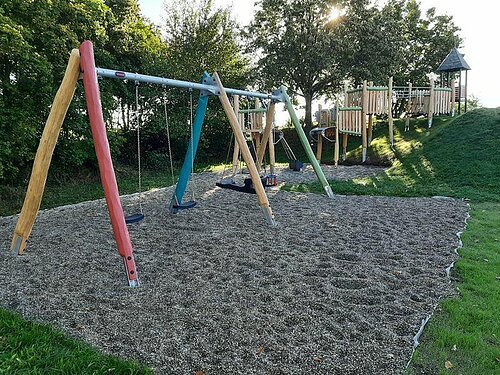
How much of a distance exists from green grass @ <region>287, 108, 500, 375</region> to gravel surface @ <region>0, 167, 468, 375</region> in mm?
182

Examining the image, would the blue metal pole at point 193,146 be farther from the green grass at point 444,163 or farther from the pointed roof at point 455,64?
the pointed roof at point 455,64

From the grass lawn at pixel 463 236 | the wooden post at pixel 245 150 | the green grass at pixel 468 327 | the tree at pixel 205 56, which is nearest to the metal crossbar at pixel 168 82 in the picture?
the wooden post at pixel 245 150

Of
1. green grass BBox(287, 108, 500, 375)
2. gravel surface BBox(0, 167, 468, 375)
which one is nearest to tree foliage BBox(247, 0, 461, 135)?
green grass BBox(287, 108, 500, 375)

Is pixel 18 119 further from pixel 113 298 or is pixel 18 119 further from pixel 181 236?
pixel 113 298

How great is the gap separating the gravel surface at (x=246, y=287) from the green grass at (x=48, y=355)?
0.39 ft

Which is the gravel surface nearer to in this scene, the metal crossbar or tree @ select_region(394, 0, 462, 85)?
the metal crossbar

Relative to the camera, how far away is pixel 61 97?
16.1ft

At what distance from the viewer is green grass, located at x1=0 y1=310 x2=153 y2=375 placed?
2684 millimetres

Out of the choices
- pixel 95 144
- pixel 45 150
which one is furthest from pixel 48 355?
pixel 45 150

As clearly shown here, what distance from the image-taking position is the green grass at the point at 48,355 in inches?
106

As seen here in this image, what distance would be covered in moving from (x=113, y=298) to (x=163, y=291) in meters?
0.46

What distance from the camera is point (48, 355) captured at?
9.35ft

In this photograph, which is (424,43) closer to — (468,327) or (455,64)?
(455,64)

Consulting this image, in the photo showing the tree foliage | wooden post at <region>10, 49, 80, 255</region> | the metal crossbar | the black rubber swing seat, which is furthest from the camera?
the tree foliage
